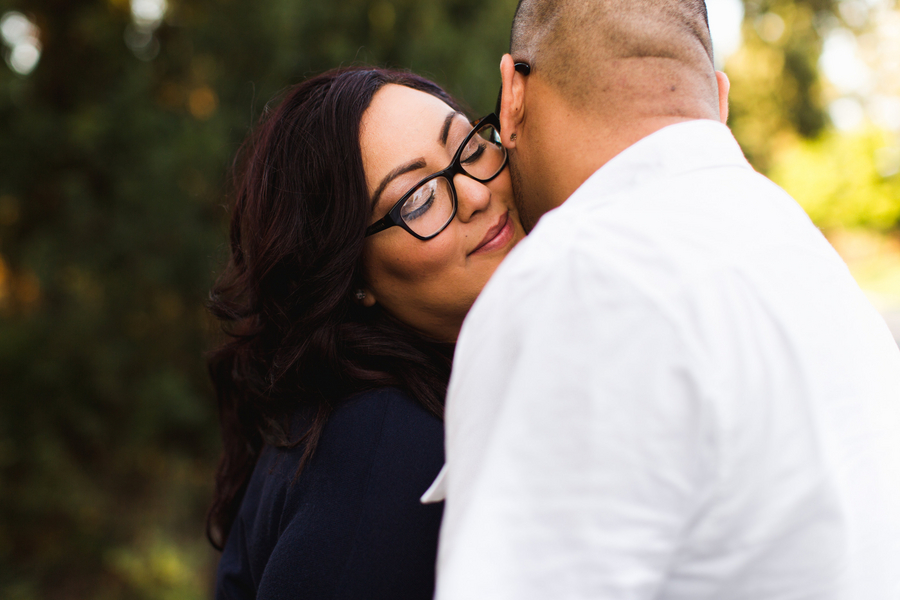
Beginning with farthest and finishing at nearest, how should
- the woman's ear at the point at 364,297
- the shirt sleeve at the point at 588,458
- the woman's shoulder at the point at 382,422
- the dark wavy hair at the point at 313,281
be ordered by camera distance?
the woman's ear at the point at 364,297 → the dark wavy hair at the point at 313,281 → the woman's shoulder at the point at 382,422 → the shirt sleeve at the point at 588,458

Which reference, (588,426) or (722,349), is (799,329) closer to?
(722,349)

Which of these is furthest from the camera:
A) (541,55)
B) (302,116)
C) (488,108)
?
(488,108)

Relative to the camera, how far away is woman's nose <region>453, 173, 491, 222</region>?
192cm

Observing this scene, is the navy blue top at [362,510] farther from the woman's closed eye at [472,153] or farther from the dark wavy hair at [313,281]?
the woman's closed eye at [472,153]

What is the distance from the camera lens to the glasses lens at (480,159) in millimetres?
1970

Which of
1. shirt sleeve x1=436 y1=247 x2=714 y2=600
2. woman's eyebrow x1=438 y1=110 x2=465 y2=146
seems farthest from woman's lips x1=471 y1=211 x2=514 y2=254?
shirt sleeve x1=436 y1=247 x2=714 y2=600

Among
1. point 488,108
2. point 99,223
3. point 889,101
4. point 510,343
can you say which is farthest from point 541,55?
point 889,101

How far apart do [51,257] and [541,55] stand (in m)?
3.61

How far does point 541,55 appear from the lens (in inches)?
57.9

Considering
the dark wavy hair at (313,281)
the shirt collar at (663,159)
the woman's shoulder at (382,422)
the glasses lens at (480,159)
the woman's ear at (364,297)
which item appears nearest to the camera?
the shirt collar at (663,159)

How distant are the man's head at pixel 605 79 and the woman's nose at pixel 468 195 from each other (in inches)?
15.9

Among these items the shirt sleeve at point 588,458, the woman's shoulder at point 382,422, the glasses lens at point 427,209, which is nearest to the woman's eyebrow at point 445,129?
the glasses lens at point 427,209

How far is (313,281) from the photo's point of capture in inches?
77.7

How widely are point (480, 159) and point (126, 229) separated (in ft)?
9.36
